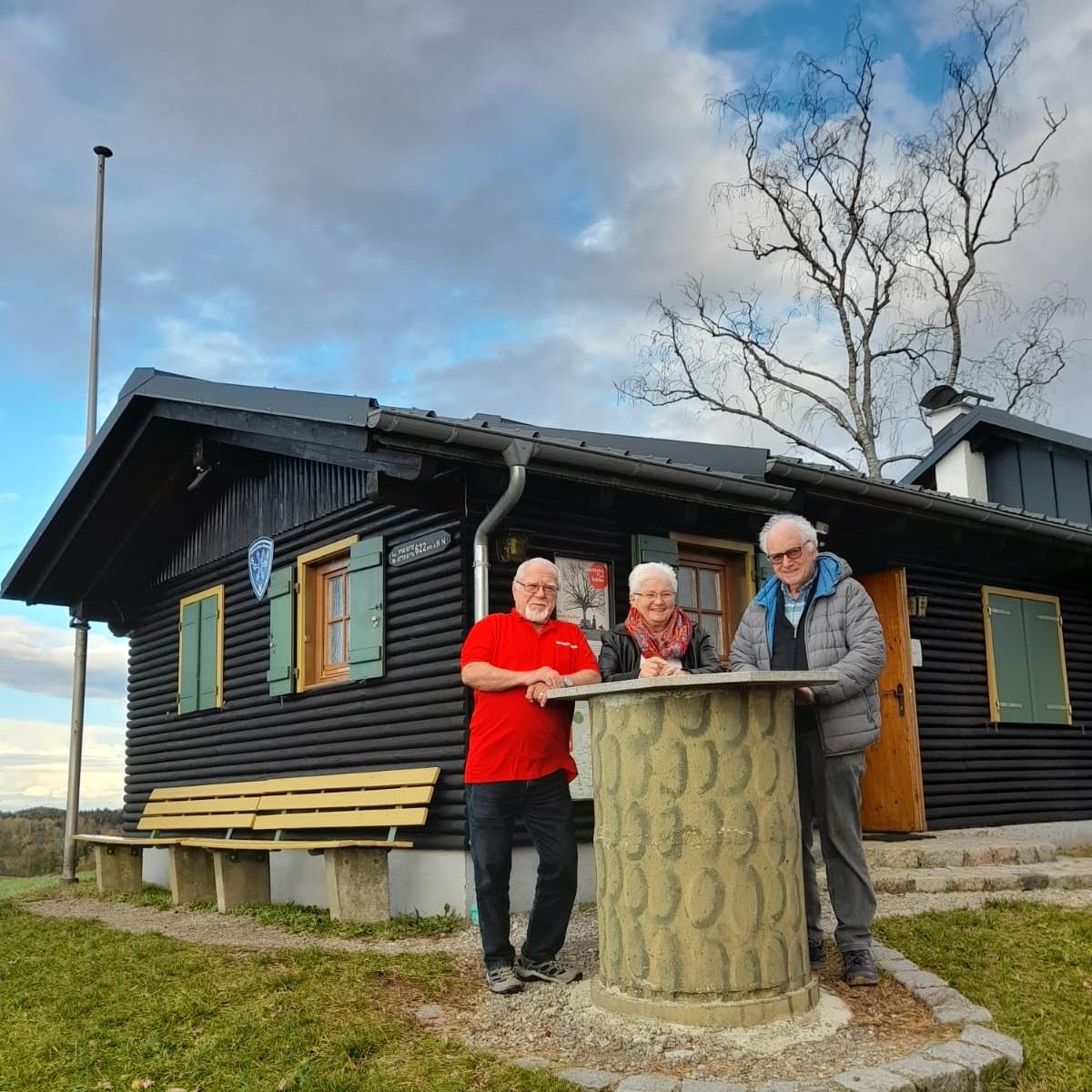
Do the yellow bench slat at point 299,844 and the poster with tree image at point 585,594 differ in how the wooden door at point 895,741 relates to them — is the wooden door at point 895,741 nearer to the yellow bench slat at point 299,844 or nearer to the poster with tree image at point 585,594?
the poster with tree image at point 585,594

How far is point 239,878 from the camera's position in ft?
26.2

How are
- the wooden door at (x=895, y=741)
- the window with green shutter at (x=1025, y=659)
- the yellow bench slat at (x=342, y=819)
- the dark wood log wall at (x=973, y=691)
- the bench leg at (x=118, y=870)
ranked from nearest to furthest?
1. the yellow bench slat at (x=342, y=819)
2. the wooden door at (x=895, y=741)
3. the dark wood log wall at (x=973, y=691)
4. the bench leg at (x=118, y=870)
5. the window with green shutter at (x=1025, y=659)

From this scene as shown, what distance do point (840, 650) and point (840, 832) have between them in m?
0.71

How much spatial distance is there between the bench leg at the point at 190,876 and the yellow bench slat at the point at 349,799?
589 millimetres

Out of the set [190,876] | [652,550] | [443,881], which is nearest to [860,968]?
[443,881]

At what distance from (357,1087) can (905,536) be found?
24.4 feet

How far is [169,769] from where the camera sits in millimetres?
11305

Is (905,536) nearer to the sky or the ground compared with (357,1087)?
nearer to the sky

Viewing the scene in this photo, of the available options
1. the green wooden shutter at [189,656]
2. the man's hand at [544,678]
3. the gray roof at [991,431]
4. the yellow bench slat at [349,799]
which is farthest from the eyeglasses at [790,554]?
the gray roof at [991,431]

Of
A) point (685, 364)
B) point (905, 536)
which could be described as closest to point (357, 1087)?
point (905, 536)

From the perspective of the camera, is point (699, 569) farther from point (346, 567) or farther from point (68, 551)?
point (68, 551)

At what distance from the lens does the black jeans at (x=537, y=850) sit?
459 centimetres

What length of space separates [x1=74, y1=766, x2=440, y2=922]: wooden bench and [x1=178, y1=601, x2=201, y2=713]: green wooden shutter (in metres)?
0.90

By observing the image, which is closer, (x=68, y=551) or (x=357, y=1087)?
(x=357, y=1087)
